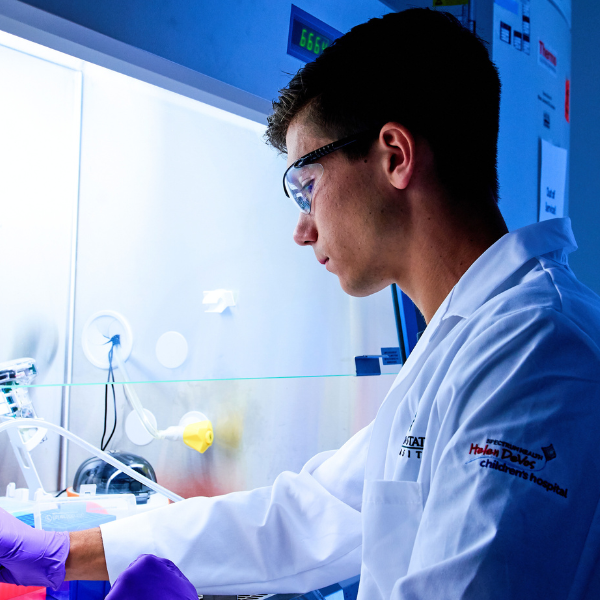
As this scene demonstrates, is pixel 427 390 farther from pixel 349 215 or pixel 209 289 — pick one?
pixel 209 289

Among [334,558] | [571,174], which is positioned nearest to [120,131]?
[334,558]

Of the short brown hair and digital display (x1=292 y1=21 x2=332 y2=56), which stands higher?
digital display (x1=292 y1=21 x2=332 y2=56)

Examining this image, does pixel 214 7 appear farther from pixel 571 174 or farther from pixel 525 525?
pixel 571 174

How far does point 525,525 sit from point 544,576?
0.17ft

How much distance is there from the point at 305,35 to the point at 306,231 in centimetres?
72

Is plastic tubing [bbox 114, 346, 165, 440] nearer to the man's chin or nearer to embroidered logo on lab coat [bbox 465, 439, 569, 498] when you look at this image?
the man's chin

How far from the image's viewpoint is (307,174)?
1.00 m

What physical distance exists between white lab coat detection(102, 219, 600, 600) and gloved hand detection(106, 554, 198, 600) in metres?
0.26

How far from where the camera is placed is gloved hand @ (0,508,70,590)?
955 millimetres

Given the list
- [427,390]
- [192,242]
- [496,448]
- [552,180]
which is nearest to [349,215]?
[427,390]

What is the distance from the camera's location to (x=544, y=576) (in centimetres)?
52

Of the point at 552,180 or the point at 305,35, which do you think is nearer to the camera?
the point at 305,35

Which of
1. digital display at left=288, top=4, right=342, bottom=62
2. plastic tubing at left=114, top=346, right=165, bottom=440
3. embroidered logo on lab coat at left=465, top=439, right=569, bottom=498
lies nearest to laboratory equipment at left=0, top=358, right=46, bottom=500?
plastic tubing at left=114, top=346, right=165, bottom=440

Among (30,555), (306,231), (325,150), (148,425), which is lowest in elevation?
(30,555)
